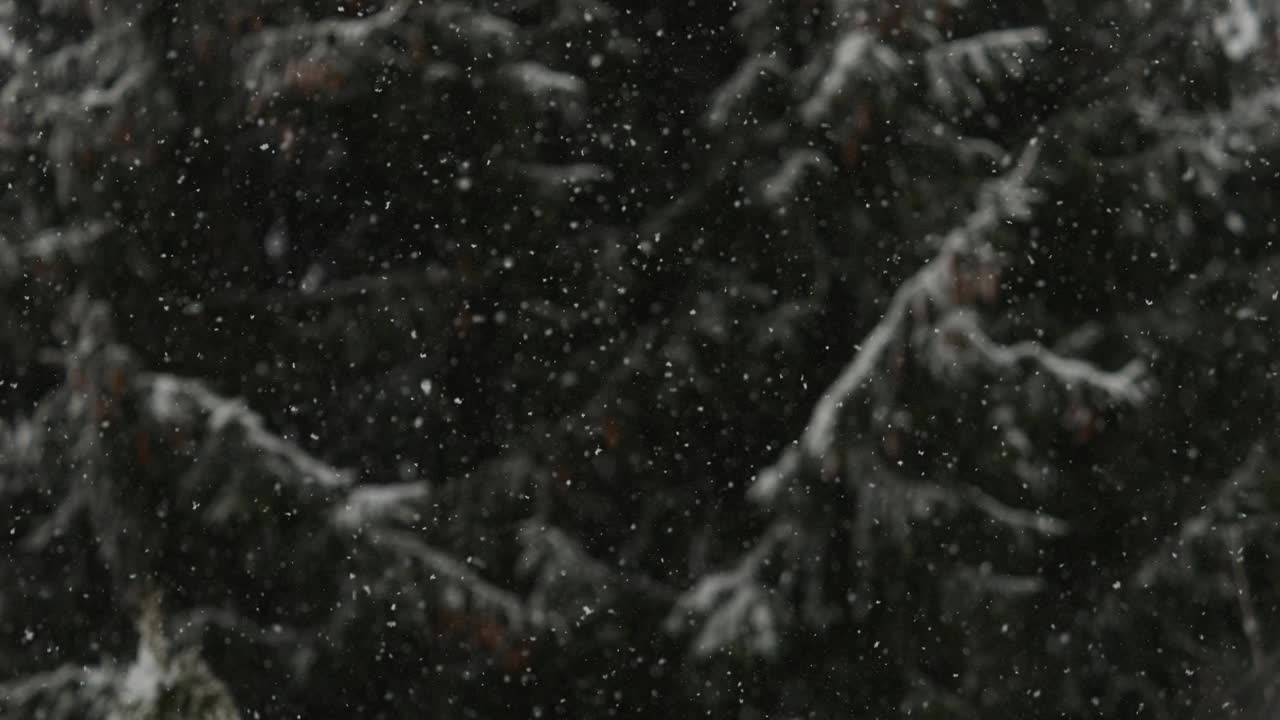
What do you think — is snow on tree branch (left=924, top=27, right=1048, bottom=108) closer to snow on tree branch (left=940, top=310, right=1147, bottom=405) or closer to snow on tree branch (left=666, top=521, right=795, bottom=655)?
snow on tree branch (left=940, top=310, right=1147, bottom=405)

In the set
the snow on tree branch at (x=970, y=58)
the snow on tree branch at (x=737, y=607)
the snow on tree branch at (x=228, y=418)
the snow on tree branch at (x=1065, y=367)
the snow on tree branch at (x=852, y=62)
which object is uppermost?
the snow on tree branch at (x=970, y=58)

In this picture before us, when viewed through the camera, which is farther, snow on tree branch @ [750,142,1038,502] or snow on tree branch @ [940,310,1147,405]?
snow on tree branch @ [940,310,1147,405]

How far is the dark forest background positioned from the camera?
374 centimetres

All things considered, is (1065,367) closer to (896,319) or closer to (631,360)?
(896,319)

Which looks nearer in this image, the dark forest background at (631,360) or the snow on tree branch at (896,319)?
the snow on tree branch at (896,319)

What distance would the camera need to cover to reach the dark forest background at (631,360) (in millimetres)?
3744

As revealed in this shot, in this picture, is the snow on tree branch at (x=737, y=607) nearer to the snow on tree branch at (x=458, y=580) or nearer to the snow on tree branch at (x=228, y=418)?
the snow on tree branch at (x=458, y=580)

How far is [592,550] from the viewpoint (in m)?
4.12

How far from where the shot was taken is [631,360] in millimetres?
3982

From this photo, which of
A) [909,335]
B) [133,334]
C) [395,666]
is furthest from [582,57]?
[395,666]

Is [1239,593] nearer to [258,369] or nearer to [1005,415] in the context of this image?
[1005,415]

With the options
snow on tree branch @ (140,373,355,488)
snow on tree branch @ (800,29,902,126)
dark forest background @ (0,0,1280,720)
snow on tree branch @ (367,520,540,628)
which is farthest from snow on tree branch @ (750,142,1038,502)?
snow on tree branch @ (140,373,355,488)

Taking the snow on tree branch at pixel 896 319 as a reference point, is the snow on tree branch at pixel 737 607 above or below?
below

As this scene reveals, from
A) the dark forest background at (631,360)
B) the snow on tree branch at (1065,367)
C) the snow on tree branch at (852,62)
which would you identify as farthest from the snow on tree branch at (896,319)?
the snow on tree branch at (852,62)
